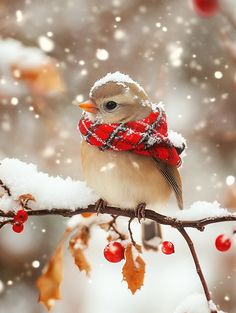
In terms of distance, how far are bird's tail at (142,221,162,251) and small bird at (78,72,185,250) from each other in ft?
0.68

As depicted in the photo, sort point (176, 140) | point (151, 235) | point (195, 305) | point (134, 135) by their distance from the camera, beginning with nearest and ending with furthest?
1. point (195, 305)
2. point (134, 135)
3. point (176, 140)
4. point (151, 235)

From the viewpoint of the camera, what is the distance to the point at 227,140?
2.80 meters

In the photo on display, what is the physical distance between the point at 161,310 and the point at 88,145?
169 centimetres

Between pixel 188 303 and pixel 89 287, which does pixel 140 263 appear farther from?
pixel 89 287

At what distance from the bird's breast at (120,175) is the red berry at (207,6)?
25.3 inches

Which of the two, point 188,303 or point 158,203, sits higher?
point 158,203

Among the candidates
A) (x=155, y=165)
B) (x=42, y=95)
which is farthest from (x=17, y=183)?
(x=42, y=95)

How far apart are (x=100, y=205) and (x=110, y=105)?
0.24m

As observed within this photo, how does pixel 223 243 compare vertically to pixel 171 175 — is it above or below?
below

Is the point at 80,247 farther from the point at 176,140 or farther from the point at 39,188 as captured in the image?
the point at 176,140

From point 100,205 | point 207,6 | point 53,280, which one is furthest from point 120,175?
point 207,6

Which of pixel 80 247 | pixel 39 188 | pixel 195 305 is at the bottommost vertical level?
pixel 195 305

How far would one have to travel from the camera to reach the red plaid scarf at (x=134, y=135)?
1.21 meters

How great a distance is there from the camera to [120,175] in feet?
4.22
